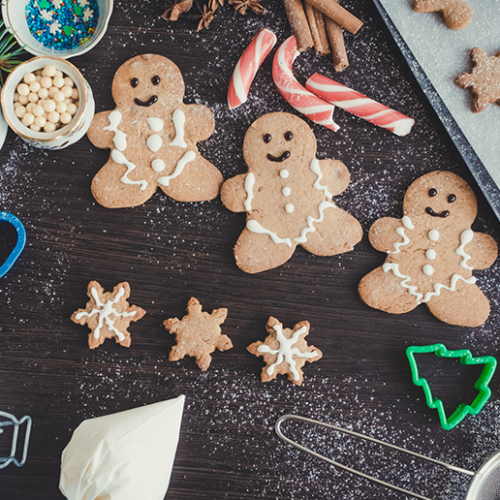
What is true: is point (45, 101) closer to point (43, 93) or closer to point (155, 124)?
point (43, 93)

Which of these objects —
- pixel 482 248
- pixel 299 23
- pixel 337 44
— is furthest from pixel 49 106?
pixel 482 248

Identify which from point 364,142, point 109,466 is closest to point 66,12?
point 364,142

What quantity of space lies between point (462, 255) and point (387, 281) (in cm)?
26

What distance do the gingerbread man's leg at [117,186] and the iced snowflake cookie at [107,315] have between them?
0.29m

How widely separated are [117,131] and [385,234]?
3.24 feet

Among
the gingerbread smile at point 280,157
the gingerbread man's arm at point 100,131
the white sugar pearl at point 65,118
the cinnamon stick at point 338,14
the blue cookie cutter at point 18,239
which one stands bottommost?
the blue cookie cutter at point 18,239

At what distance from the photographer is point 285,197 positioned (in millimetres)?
1334

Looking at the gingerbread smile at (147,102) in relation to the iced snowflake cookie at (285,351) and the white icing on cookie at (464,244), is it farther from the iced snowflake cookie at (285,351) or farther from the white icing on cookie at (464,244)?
the white icing on cookie at (464,244)

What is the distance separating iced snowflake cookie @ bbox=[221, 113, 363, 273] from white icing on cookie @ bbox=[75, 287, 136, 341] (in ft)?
1.42

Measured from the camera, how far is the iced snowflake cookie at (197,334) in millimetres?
1332

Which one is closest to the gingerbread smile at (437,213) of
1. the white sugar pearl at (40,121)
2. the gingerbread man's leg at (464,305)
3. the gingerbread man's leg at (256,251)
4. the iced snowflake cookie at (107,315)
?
the gingerbread man's leg at (464,305)

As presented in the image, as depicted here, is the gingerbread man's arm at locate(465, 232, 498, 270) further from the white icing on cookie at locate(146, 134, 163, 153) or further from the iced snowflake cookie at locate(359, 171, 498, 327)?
the white icing on cookie at locate(146, 134, 163, 153)

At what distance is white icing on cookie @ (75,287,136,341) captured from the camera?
1328 millimetres

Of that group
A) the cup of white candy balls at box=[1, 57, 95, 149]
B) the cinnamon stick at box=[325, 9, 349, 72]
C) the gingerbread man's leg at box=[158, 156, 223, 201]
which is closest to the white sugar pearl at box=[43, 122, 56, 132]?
the cup of white candy balls at box=[1, 57, 95, 149]
